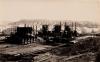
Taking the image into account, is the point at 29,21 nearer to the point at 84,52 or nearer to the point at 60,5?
the point at 60,5

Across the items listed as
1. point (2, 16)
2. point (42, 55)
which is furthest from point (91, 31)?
point (2, 16)

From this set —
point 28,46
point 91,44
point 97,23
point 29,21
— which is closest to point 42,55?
point 28,46

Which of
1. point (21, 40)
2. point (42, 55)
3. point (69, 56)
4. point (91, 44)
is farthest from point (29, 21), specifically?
point (91, 44)

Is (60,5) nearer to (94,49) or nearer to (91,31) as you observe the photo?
(91,31)

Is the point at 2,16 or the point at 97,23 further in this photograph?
the point at 97,23

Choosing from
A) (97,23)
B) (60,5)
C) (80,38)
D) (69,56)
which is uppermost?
(60,5)

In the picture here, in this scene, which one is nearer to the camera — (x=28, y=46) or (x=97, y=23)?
(x=28, y=46)

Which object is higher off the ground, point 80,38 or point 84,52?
point 80,38

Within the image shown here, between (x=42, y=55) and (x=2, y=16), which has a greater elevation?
(x=2, y=16)
